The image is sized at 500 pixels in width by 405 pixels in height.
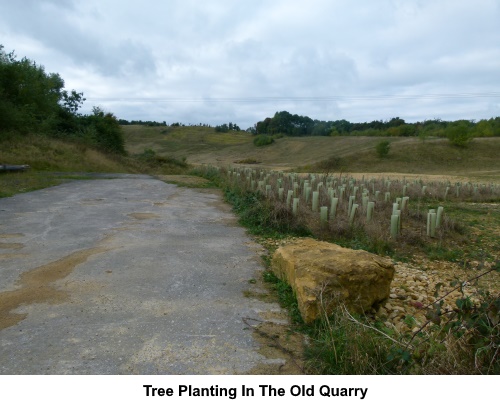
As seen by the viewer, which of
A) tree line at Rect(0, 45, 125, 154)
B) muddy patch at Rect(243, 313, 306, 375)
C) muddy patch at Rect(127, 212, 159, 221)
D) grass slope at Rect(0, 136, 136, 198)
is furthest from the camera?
tree line at Rect(0, 45, 125, 154)

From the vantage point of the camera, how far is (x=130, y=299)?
4363 mm

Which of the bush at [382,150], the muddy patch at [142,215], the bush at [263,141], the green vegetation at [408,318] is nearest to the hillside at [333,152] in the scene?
the bush at [382,150]

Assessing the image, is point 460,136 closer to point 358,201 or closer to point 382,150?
point 382,150

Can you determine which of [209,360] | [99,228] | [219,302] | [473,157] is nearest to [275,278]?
[219,302]

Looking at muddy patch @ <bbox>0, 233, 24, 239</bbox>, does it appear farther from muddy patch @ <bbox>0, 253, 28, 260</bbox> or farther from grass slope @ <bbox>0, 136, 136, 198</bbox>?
grass slope @ <bbox>0, 136, 136, 198</bbox>

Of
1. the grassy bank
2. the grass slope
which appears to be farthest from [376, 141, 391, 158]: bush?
the grass slope

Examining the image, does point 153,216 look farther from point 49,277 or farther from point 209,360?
point 209,360

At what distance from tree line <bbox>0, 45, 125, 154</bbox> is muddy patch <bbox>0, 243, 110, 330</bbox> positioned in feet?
70.0

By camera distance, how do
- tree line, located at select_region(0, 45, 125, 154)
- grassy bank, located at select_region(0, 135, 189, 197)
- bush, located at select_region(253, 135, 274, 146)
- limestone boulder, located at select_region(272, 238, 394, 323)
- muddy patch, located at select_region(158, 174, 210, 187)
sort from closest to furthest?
limestone boulder, located at select_region(272, 238, 394, 323) < grassy bank, located at select_region(0, 135, 189, 197) < muddy patch, located at select_region(158, 174, 210, 187) < tree line, located at select_region(0, 45, 125, 154) < bush, located at select_region(253, 135, 274, 146)

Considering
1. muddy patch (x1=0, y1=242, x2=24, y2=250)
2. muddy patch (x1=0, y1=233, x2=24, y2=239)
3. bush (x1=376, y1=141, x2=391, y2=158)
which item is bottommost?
muddy patch (x1=0, y1=242, x2=24, y2=250)

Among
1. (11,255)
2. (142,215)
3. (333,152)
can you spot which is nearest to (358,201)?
(142,215)

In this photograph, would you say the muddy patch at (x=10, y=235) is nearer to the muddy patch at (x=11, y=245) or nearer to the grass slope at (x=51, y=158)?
the muddy patch at (x=11, y=245)

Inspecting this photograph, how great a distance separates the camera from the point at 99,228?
781 centimetres

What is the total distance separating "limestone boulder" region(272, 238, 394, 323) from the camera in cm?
386
